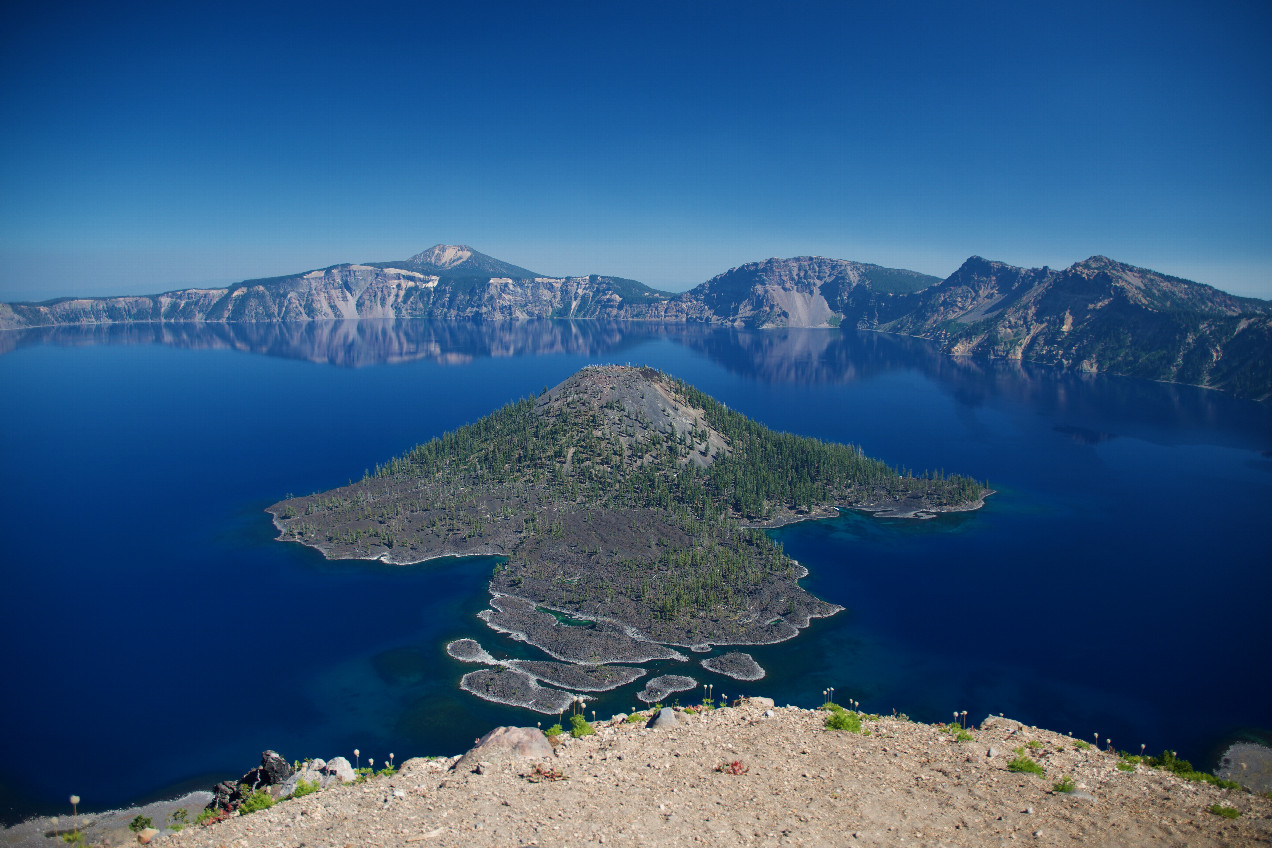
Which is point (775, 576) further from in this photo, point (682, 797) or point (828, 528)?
point (682, 797)

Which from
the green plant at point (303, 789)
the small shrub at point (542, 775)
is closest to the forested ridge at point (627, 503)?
the small shrub at point (542, 775)

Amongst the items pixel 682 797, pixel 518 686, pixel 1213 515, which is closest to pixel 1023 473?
pixel 1213 515

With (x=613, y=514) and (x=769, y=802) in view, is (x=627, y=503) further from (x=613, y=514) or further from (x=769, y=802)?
(x=769, y=802)

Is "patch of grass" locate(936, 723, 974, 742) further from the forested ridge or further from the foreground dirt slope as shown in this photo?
the forested ridge

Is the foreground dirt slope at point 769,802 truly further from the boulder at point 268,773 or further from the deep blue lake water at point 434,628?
the deep blue lake water at point 434,628

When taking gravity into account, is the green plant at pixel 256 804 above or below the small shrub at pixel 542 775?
below

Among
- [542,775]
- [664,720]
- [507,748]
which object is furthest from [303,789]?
[664,720]
